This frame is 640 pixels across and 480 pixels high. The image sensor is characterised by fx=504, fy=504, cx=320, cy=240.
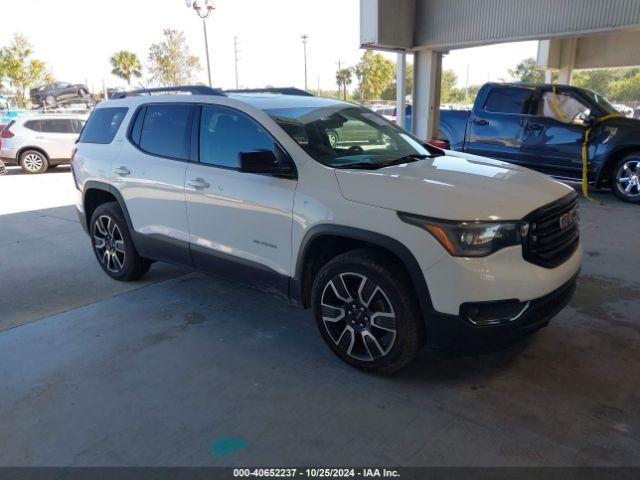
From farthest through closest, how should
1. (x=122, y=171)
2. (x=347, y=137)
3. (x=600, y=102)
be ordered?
(x=600, y=102) < (x=122, y=171) < (x=347, y=137)

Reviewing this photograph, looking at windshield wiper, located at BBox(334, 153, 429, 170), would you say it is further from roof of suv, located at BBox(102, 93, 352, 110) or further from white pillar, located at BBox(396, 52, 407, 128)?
white pillar, located at BBox(396, 52, 407, 128)

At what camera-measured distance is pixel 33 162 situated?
1482 cm

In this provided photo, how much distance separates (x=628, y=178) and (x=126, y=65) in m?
56.2

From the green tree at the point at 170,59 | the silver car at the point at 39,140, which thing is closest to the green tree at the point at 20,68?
the green tree at the point at 170,59

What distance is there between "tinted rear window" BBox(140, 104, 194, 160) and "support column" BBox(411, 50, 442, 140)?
864 centimetres

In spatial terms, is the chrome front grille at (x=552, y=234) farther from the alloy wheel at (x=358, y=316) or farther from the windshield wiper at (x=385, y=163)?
the windshield wiper at (x=385, y=163)

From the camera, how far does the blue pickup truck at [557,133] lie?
26.8ft

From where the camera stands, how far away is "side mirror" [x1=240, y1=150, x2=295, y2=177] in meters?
3.34

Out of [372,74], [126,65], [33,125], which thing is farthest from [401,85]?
[126,65]

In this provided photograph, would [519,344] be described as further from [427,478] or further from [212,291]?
[212,291]

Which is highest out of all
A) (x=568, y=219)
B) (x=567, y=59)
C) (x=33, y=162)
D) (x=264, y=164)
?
(x=567, y=59)

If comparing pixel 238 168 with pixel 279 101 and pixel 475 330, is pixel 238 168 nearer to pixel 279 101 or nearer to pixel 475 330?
pixel 279 101

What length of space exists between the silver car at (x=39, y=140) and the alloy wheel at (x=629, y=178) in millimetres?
13590

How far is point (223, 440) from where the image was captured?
265 centimetres
